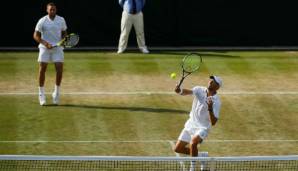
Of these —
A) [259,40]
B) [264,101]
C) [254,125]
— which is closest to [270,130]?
[254,125]

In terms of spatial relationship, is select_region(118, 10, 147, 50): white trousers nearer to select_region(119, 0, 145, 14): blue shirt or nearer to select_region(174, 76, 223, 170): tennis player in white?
select_region(119, 0, 145, 14): blue shirt

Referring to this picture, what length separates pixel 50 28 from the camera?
61.9 feet

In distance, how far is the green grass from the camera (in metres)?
16.4

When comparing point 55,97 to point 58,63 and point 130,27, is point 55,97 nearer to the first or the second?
point 58,63

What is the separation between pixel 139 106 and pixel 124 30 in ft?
18.3

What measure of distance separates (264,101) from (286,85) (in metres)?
1.71

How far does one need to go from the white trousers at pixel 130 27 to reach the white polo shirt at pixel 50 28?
18.0 ft

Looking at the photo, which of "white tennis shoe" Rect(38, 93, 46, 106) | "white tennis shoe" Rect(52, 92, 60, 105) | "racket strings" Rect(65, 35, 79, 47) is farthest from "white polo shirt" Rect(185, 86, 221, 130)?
"white tennis shoe" Rect(38, 93, 46, 106)

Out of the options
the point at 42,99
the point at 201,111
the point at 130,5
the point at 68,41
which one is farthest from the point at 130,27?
the point at 201,111

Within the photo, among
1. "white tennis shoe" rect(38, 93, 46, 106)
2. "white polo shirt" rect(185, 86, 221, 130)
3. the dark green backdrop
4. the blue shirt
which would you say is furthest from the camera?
the dark green backdrop

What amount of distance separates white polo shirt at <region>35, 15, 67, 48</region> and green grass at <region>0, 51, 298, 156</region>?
1.45 meters

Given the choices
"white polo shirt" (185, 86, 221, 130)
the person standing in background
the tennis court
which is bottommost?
the tennis court

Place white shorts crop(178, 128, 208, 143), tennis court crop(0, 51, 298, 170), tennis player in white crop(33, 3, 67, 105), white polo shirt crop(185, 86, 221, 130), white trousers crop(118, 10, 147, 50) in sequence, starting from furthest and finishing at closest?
white trousers crop(118, 10, 147, 50) → tennis player in white crop(33, 3, 67, 105) → tennis court crop(0, 51, 298, 170) → white polo shirt crop(185, 86, 221, 130) → white shorts crop(178, 128, 208, 143)

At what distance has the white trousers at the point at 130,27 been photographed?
24297 millimetres
